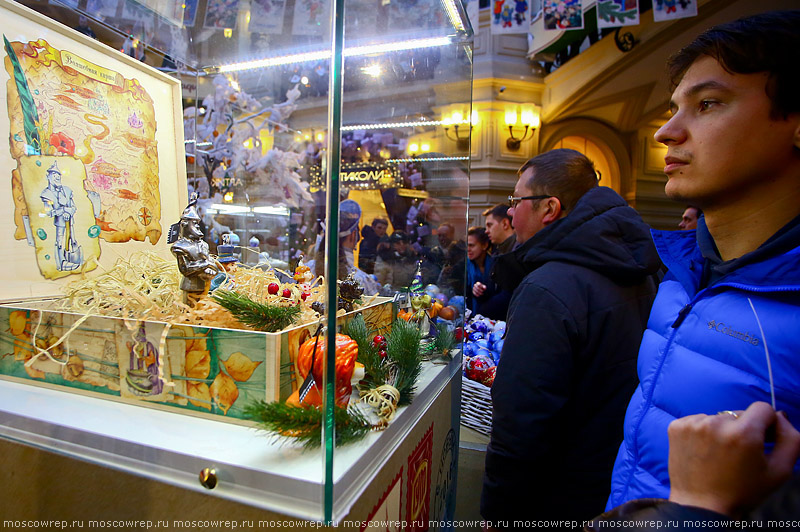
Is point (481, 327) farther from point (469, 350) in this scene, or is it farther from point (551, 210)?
point (551, 210)

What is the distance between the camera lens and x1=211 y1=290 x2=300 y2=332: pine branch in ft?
2.56

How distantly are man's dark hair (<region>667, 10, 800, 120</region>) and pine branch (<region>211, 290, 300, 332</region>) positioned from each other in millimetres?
788

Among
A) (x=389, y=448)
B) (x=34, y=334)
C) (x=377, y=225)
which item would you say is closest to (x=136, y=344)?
(x=34, y=334)

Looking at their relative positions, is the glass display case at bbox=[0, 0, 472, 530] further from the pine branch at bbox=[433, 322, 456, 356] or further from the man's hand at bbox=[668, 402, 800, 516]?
the man's hand at bbox=[668, 402, 800, 516]

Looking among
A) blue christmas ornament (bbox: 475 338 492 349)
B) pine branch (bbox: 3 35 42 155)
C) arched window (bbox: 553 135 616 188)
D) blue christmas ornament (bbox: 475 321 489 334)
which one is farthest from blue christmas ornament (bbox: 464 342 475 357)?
arched window (bbox: 553 135 616 188)

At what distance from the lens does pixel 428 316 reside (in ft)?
4.06

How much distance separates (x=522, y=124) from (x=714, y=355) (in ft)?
17.3

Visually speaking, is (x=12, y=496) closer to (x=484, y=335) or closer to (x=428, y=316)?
(x=428, y=316)

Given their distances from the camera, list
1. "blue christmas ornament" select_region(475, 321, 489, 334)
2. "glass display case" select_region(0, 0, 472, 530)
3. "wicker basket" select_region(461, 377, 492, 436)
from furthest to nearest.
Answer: "blue christmas ornament" select_region(475, 321, 489, 334), "wicker basket" select_region(461, 377, 492, 436), "glass display case" select_region(0, 0, 472, 530)

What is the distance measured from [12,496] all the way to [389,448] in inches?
26.1

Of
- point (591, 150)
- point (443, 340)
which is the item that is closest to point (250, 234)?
point (443, 340)

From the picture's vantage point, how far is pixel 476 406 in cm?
155

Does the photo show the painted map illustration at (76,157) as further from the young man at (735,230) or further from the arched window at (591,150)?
the arched window at (591,150)

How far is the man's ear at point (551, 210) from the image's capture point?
1266mm
